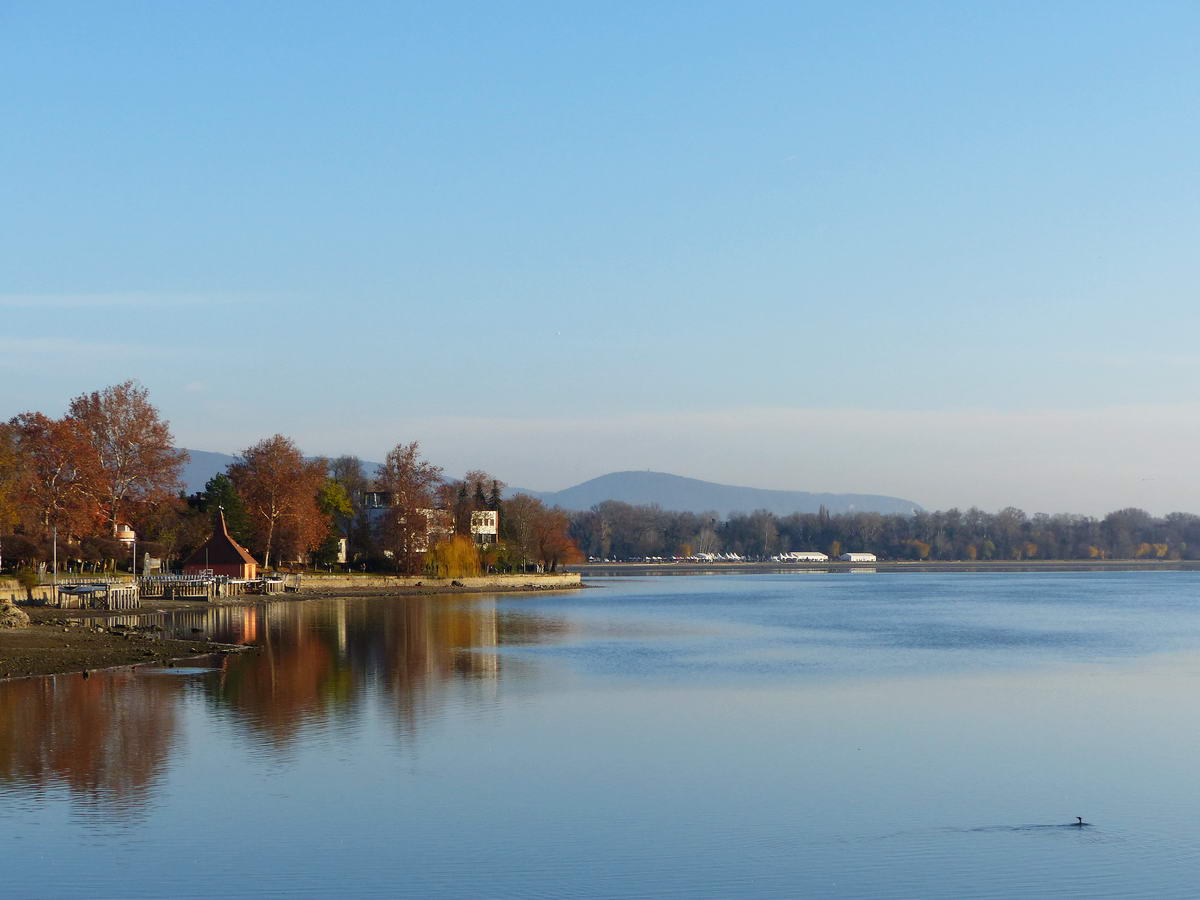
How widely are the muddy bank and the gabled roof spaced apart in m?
28.7

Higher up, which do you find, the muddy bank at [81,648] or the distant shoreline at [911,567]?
the muddy bank at [81,648]

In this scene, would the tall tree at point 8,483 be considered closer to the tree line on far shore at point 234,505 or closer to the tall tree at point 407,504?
the tree line on far shore at point 234,505

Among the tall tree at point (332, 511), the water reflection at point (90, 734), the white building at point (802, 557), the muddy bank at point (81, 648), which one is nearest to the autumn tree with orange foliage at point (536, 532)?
the tall tree at point (332, 511)

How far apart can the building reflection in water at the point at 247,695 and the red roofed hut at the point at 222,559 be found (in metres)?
20.9

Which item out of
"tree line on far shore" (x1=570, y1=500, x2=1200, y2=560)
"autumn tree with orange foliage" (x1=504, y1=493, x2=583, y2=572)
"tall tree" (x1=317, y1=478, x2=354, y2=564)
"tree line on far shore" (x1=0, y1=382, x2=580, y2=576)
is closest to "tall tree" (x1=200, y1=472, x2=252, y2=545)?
"tree line on far shore" (x1=0, y1=382, x2=580, y2=576)

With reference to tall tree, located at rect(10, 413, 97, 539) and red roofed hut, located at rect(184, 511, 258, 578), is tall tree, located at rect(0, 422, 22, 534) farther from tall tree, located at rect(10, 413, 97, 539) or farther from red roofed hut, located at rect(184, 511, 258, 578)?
red roofed hut, located at rect(184, 511, 258, 578)

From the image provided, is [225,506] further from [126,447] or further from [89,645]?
[89,645]

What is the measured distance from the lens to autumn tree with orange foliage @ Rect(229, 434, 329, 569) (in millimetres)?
71188

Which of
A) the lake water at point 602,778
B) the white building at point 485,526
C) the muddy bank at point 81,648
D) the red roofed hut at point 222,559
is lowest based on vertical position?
the lake water at point 602,778

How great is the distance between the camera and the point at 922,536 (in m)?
190

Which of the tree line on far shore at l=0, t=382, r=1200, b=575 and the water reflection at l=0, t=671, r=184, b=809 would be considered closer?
the water reflection at l=0, t=671, r=184, b=809

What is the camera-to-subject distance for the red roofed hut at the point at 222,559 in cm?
6531

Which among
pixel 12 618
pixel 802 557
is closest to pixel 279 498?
pixel 12 618

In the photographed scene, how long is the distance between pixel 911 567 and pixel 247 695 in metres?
154
